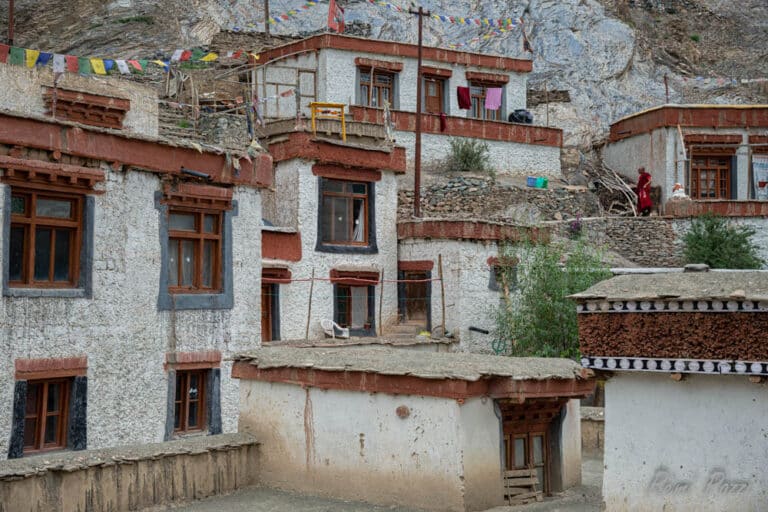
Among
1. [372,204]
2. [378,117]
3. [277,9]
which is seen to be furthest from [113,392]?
[277,9]

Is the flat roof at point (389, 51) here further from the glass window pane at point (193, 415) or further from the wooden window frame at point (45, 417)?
the wooden window frame at point (45, 417)

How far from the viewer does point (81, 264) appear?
15.2 metres

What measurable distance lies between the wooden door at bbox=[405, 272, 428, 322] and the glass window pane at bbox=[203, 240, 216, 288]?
877 cm

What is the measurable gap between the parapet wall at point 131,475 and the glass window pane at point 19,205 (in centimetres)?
399

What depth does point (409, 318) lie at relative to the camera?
1000 inches

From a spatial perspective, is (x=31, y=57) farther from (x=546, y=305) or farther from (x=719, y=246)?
(x=719, y=246)

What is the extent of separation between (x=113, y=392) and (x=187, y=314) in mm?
1881

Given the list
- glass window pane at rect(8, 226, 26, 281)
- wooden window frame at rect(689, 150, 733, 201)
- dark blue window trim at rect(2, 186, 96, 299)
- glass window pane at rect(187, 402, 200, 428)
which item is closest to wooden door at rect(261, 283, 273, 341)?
glass window pane at rect(187, 402, 200, 428)

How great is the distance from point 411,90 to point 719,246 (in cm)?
1152

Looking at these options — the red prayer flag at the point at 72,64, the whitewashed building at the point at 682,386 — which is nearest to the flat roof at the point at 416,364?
the whitewashed building at the point at 682,386

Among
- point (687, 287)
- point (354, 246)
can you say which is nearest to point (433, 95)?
point (354, 246)

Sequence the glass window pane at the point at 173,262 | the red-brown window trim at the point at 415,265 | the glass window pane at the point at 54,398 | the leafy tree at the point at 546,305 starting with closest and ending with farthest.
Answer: the glass window pane at the point at 54,398, the glass window pane at the point at 173,262, the leafy tree at the point at 546,305, the red-brown window trim at the point at 415,265

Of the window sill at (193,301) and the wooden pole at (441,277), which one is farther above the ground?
the wooden pole at (441,277)

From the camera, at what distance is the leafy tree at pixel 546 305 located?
22.9 meters
